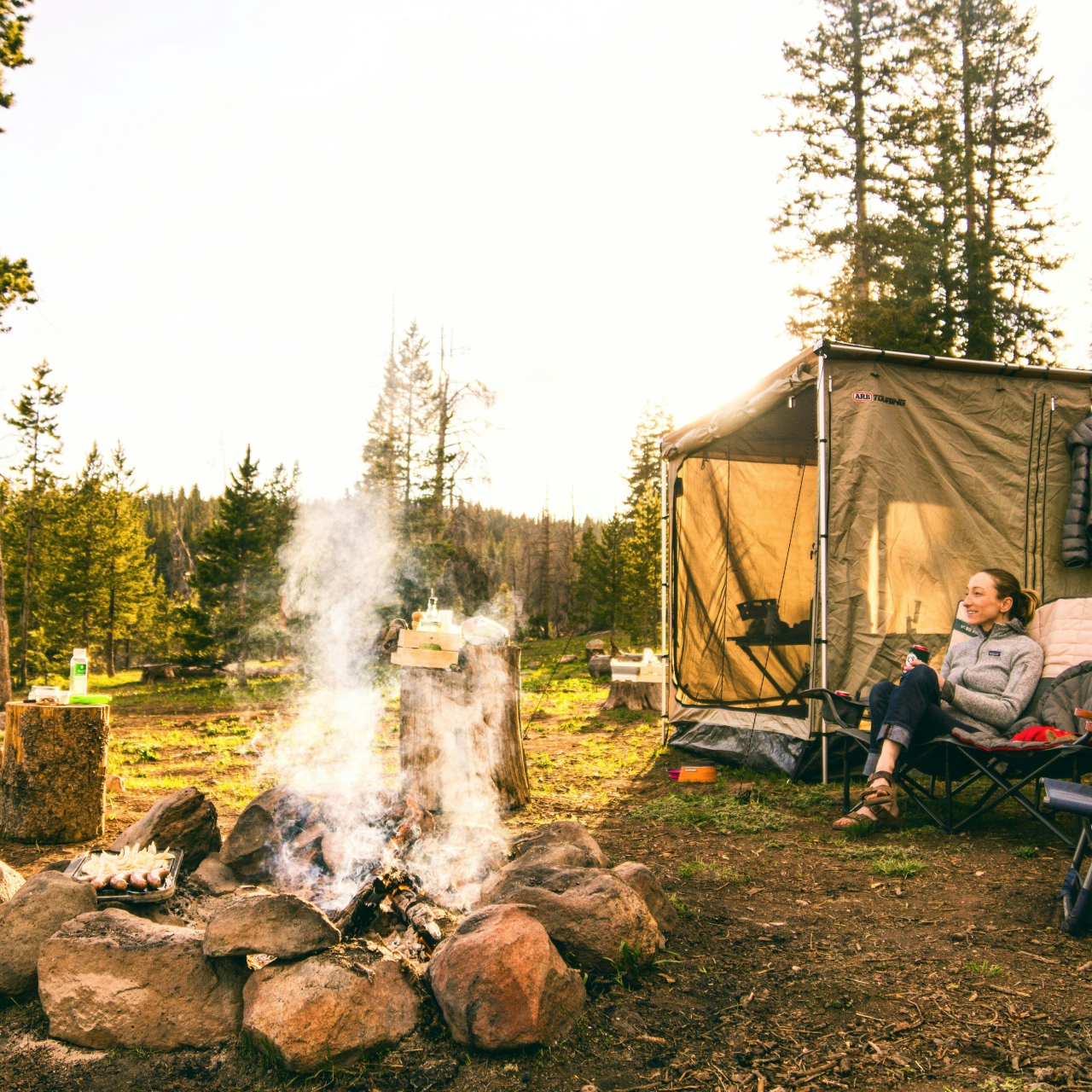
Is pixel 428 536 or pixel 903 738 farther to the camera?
pixel 428 536

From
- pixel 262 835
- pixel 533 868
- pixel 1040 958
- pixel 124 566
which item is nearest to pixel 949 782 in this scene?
pixel 1040 958

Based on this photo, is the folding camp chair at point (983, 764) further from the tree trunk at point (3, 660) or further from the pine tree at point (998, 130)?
the pine tree at point (998, 130)

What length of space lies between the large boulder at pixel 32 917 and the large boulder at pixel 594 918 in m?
1.16

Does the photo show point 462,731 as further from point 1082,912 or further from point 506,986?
point 1082,912

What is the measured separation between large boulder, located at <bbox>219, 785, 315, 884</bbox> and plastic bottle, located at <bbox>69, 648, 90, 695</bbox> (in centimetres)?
121

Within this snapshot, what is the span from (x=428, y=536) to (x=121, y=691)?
6241 millimetres

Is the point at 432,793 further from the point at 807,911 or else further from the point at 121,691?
the point at 121,691

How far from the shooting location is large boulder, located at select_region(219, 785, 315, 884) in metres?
2.74

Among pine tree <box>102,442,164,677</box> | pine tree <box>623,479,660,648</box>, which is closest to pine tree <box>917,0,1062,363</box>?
pine tree <box>623,479,660,648</box>

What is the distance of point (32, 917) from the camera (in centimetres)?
202

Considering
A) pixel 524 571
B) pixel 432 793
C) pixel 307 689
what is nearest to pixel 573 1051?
pixel 432 793

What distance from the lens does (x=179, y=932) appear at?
6.48 ft

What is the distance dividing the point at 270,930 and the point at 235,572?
11.8 metres

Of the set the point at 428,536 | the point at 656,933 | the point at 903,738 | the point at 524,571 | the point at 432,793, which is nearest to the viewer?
the point at 656,933
